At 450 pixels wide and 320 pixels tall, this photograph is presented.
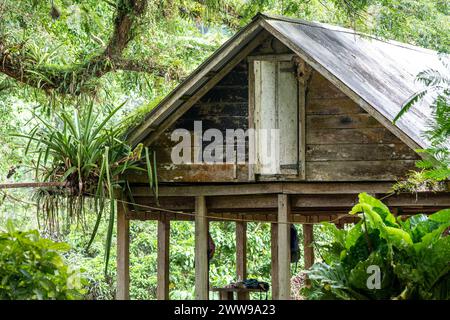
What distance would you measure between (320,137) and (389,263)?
4.69 meters

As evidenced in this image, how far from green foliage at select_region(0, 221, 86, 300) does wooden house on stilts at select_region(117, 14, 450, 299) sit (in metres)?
5.96

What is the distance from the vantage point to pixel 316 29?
13.8m

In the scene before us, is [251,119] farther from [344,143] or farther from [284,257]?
[284,257]

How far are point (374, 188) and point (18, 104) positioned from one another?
15564mm

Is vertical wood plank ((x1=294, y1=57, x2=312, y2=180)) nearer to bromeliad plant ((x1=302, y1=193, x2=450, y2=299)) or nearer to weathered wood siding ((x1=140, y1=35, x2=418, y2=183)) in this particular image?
weathered wood siding ((x1=140, y1=35, x2=418, y2=183))

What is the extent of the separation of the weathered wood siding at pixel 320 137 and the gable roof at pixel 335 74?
222 mm

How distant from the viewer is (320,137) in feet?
39.3

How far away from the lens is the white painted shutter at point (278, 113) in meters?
12.1

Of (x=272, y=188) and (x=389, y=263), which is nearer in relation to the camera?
(x=389, y=263)

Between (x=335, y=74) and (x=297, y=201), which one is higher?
(x=335, y=74)

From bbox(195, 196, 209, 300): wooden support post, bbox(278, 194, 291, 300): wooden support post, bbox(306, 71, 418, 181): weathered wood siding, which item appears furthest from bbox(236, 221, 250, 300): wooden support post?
bbox(306, 71, 418, 181): weathered wood siding

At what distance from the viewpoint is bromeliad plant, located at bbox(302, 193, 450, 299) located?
733 cm

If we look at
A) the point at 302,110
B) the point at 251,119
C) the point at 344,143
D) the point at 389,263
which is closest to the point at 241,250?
the point at 251,119

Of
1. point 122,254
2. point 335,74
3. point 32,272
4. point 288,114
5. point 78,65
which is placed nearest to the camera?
point 32,272
